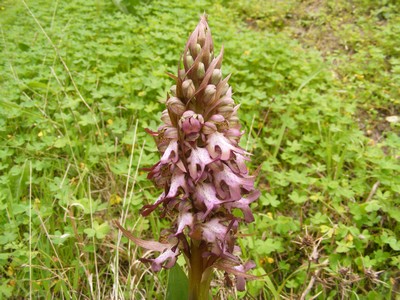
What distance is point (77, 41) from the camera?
4.92 metres

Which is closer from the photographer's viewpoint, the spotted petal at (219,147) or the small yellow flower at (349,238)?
the spotted petal at (219,147)

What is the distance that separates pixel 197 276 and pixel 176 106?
0.68 metres

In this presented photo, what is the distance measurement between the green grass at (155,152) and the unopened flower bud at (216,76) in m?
1.01

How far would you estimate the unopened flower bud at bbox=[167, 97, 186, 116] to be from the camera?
4.80 ft

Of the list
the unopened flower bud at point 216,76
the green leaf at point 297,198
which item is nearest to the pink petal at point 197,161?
the unopened flower bud at point 216,76

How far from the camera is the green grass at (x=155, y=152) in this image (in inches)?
94.7

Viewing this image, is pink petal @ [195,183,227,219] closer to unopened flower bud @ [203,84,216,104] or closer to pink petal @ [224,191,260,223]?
pink petal @ [224,191,260,223]

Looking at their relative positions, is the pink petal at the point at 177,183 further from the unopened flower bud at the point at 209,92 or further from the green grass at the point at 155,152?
the green grass at the point at 155,152

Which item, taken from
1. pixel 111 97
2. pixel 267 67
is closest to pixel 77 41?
pixel 111 97

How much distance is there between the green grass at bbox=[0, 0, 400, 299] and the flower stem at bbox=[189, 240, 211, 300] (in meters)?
0.58

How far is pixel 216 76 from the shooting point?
148 cm

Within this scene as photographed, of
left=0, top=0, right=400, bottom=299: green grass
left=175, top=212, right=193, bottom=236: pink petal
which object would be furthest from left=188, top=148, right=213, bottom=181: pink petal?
left=0, top=0, right=400, bottom=299: green grass

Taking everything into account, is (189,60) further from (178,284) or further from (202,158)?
(178,284)

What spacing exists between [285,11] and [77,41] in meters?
3.51
